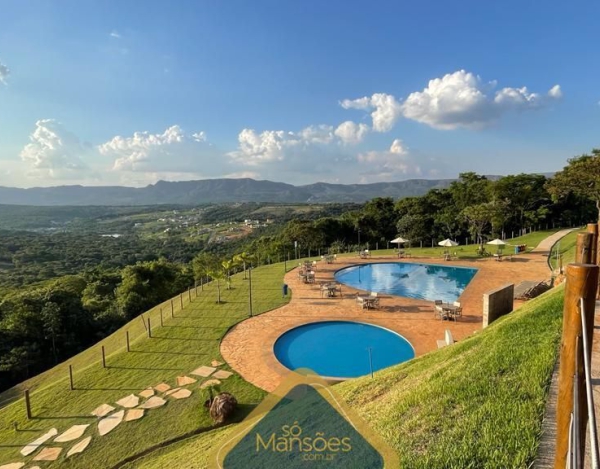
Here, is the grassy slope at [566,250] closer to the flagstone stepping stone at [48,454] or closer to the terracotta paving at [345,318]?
the terracotta paving at [345,318]

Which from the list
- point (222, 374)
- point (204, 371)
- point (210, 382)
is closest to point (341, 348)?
point (222, 374)

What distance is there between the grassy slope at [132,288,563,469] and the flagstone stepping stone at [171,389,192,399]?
1.97m

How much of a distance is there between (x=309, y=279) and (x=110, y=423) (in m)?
13.6

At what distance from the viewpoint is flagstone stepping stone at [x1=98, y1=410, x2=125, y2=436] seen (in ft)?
24.6

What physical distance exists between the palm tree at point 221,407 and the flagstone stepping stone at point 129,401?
192 cm

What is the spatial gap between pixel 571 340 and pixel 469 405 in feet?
7.82

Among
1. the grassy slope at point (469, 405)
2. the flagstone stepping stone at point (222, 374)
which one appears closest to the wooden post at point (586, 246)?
the grassy slope at point (469, 405)

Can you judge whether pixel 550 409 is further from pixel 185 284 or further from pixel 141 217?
pixel 141 217

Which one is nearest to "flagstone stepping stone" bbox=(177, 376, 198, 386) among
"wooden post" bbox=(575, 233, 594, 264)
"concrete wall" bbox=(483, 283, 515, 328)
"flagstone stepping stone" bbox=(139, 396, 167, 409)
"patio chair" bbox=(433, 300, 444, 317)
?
"flagstone stepping stone" bbox=(139, 396, 167, 409)

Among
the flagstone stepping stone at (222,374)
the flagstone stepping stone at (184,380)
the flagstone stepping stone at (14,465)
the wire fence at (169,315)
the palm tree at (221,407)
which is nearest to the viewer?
the flagstone stepping stone at (14,465)

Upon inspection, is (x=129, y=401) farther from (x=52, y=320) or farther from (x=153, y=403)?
(x=52, y=320)

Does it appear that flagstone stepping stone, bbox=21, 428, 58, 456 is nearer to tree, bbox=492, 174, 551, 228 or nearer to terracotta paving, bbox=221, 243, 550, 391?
terracotta paving, bbox=221, 243, 550, 391

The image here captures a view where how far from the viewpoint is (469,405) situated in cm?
388

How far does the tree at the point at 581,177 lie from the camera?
2684 cm
